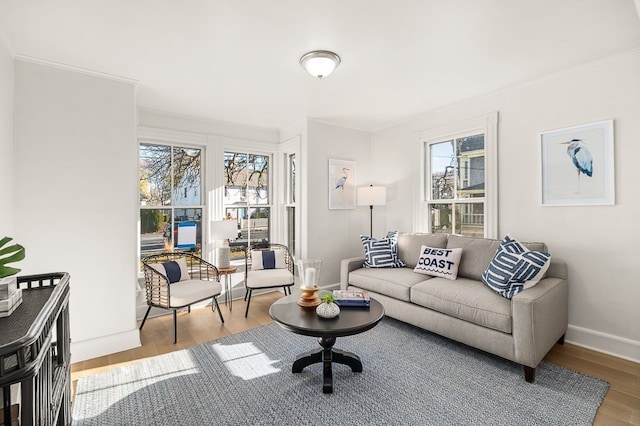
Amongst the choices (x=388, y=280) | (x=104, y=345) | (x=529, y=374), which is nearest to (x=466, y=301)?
(x=529, y=374)

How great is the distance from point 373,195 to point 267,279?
1.87m

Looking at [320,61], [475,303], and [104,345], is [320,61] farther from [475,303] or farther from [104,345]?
[104,345]

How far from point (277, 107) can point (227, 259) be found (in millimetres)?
1986

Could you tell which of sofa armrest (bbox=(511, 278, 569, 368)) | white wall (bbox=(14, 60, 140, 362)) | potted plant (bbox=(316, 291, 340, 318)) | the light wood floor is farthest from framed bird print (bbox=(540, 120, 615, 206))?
white wall (bbox=(14, 60, 140, 362))

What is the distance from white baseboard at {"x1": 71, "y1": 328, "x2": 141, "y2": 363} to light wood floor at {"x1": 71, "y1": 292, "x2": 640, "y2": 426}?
0.05 meters

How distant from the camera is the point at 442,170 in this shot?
4059 millimetres

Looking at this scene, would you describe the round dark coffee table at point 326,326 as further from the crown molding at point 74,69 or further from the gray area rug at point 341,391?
the crown molding at point 74,69

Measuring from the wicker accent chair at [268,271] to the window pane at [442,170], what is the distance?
2.15m

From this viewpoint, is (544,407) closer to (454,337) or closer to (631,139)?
(454,337)

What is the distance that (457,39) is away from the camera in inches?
91.1

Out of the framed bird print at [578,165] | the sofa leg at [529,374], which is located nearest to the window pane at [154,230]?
the sofa leg at [529,374]

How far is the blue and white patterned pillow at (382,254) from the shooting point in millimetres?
3799

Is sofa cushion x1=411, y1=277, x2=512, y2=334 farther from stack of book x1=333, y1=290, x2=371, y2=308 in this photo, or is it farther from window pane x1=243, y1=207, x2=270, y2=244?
window pane x1=243, y1=207, x2=270, y2=244

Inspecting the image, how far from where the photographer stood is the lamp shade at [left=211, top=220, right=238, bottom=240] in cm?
388
